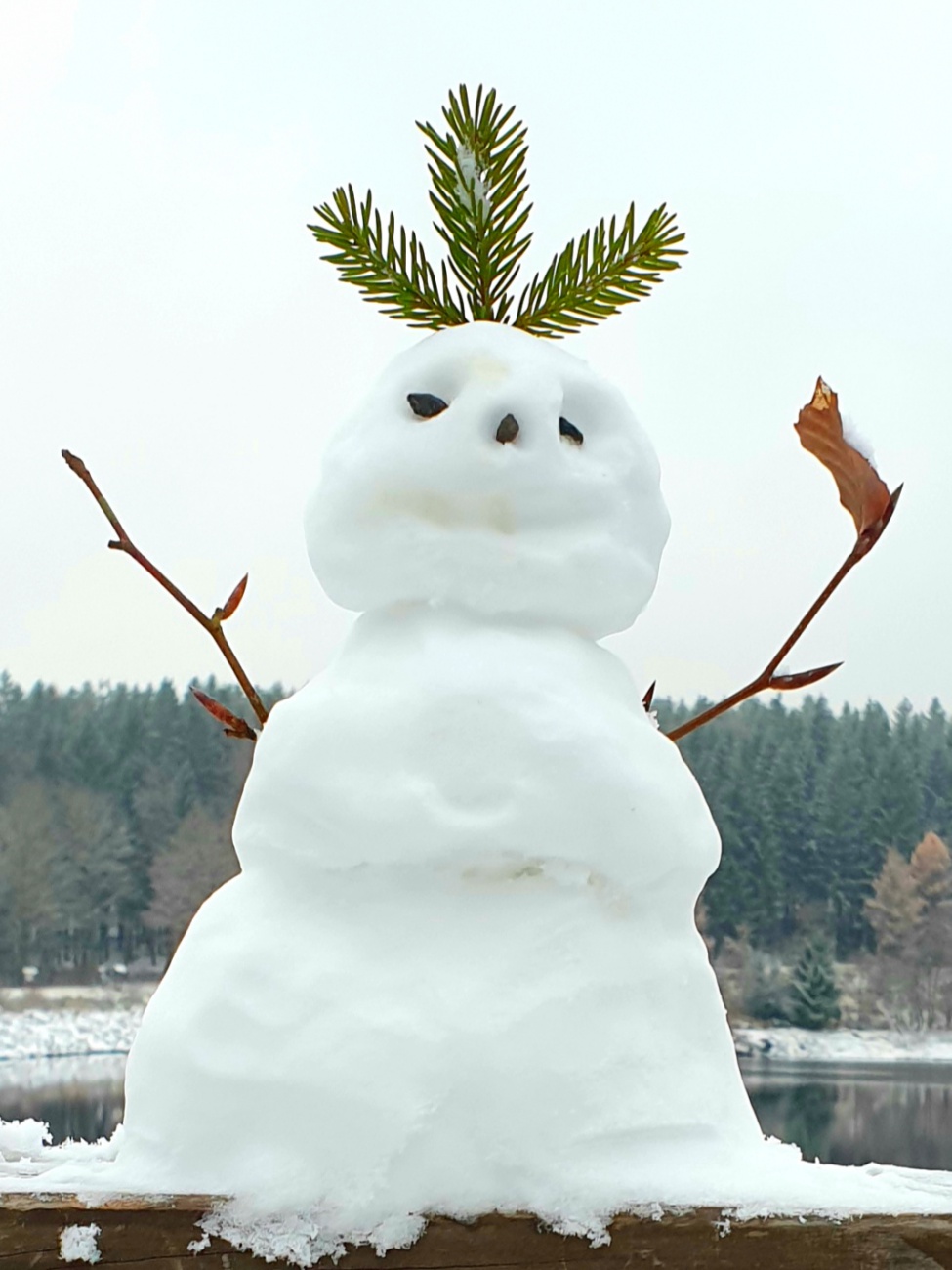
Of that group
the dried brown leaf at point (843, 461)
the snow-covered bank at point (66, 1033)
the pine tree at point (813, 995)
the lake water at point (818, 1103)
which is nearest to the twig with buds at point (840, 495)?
the dried brown leaf at point (843, 461)

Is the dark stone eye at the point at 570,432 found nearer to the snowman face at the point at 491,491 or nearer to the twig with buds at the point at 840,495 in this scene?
the snowman face at the point at 491,491

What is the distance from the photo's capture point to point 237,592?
1.22m

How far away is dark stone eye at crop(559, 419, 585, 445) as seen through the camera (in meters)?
1.05

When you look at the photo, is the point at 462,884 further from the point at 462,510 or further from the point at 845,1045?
the point at 845,1045

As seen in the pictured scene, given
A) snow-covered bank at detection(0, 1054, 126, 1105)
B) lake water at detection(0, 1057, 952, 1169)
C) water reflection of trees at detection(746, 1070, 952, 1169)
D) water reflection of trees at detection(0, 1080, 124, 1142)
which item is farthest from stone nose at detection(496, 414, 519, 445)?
snow-covered bank at detection(0, 1054, 126, 1105)

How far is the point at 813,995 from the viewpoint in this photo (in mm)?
15078

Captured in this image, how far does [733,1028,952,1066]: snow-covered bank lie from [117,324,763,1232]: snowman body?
46.0 feet

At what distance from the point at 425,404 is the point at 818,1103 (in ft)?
39.7

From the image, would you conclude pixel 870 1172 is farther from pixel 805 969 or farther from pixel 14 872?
pixel 14 872

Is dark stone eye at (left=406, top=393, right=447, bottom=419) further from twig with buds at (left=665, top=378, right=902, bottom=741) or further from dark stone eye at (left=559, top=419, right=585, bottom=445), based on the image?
twig with buds at (left=665, top=378, right=902, bottom=741)

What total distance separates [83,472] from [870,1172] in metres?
0.83

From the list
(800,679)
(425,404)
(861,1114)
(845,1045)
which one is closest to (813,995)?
(845,1045)

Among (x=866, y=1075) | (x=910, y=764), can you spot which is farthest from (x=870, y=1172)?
(x=910, y=764)

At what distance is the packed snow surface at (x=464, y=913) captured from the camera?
0.85 meters
